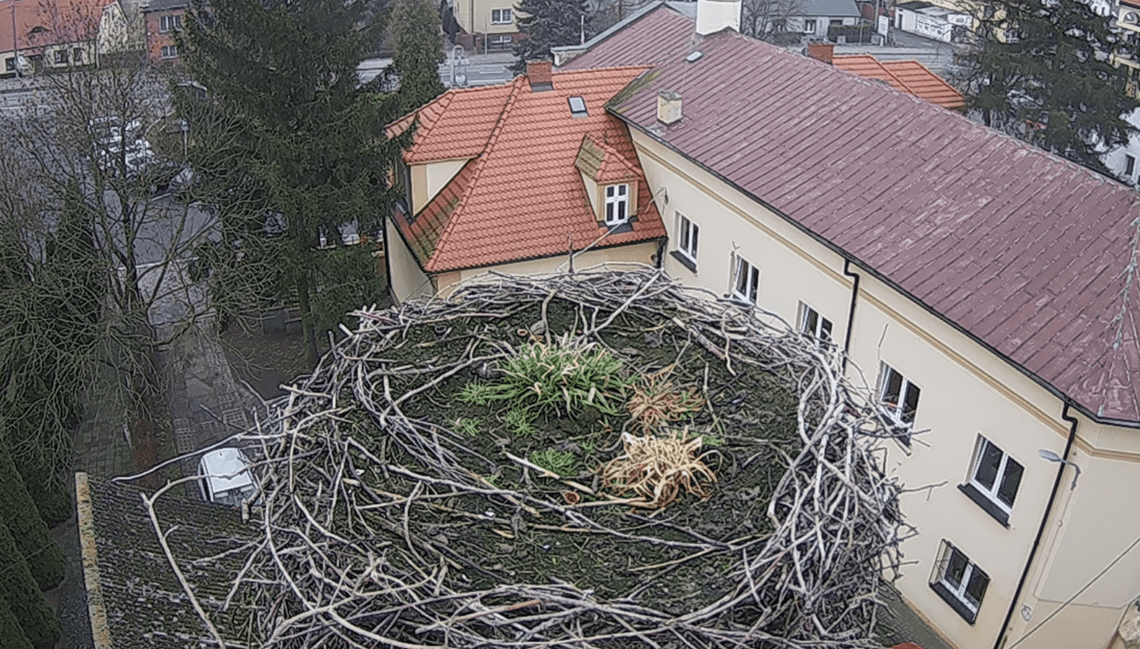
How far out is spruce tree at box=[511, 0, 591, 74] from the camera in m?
38.2

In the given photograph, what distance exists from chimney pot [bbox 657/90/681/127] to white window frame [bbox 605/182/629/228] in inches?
55.0

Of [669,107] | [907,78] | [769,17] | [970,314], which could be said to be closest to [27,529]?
[669,107]

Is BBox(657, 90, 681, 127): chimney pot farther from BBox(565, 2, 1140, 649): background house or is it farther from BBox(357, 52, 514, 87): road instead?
BBox(357, 52, 514, 87): road

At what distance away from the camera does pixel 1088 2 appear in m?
28.0

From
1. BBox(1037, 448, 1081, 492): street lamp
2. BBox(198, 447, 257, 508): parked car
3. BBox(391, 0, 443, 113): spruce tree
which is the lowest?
BBox(198, 447, 257, 508): parked car

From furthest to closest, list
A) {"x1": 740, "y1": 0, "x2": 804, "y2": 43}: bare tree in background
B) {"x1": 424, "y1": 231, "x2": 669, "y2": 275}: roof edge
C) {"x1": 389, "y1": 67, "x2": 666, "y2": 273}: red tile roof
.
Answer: {"x1": 740, "y1": 0, "x2": 804, "y2": 43}: bare tree in background
{"x1": 389, "y1": 67, "x2": 666, "y2": 273}: red tile roof
{"x1": 424, "y1": 231, "x2": 669, "y2": 275}: roof edge

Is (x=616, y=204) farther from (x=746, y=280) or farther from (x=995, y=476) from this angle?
(x=995, y=476)

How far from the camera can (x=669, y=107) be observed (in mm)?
17922

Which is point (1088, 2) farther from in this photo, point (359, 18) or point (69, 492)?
point (69, 492)

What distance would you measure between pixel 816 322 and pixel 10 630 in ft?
37.9


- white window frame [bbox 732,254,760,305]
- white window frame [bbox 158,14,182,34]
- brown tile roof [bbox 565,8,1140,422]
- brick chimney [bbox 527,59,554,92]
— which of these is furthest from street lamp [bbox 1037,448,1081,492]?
white window frame [bbox 158,14,182,34]

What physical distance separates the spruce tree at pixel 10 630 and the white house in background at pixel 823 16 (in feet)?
162

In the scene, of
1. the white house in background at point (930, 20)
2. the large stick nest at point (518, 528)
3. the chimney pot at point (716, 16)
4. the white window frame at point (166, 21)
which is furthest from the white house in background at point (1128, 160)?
the white window frame at point (166, 21)

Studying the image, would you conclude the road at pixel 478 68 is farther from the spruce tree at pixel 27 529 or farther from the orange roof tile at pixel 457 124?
the spruce tree at pixel 27 529
